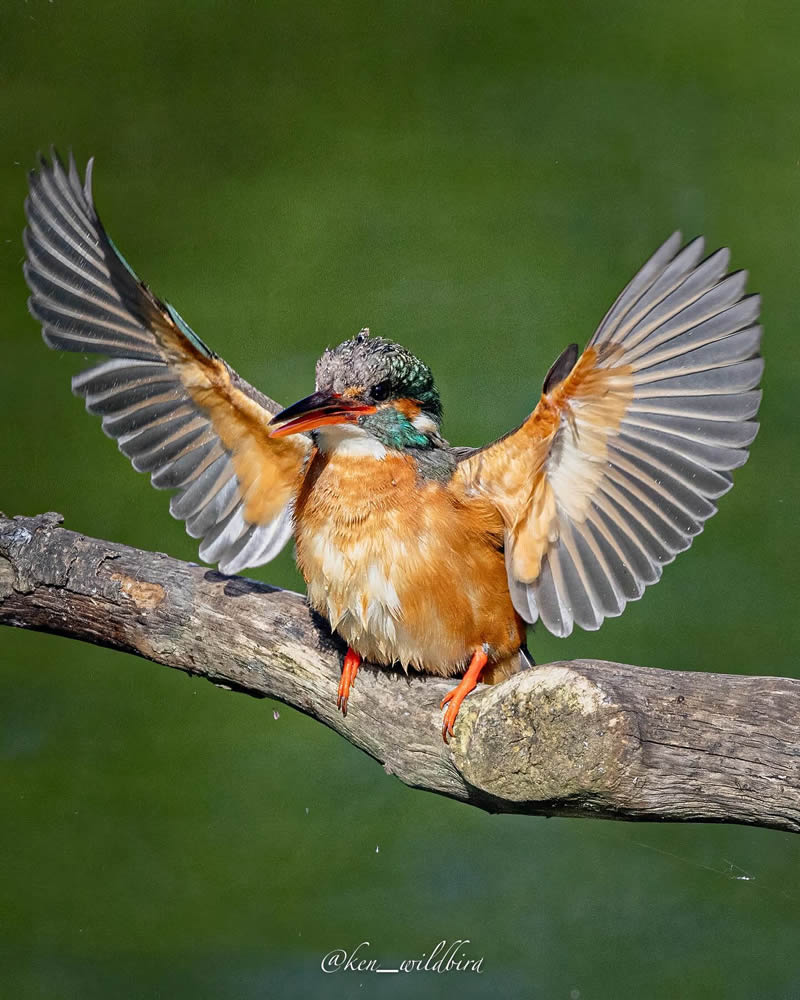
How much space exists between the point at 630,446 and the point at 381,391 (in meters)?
0.46

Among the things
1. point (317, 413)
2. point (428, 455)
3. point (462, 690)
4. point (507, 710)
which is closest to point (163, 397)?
point (317, 413)

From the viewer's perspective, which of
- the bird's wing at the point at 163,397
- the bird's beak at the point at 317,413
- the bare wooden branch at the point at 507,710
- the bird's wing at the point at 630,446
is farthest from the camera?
the bird's wing at the point at 163,397

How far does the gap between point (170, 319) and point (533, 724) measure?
1.06m

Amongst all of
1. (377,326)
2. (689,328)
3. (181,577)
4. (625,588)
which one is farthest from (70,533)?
(377,326)

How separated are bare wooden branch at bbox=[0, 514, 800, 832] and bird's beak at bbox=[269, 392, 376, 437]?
440mm

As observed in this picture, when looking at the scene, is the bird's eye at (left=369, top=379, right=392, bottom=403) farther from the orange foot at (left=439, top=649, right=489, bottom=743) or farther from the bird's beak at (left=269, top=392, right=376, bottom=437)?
the orange foot at (left=439, top=649, right=489, bottom=743)

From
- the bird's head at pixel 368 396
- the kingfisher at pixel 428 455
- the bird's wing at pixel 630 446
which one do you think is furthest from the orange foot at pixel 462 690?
the bird's head at pixel 368 396

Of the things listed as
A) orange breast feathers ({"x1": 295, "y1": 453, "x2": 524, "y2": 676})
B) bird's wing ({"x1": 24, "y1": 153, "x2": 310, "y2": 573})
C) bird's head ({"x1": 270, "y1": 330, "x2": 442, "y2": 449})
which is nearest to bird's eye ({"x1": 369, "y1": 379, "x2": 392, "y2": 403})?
bird's head ({"x1": 270, "y1": 330, "x2": 442, "y2": 449})

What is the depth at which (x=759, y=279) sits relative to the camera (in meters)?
5.89

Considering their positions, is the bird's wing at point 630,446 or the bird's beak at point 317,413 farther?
the bird's beak at point 317,413

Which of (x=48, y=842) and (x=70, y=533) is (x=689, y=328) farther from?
(x=48, y=842)

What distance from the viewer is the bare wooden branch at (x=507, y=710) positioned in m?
1.71

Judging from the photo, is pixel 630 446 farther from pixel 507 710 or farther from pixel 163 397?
pixel 163 397

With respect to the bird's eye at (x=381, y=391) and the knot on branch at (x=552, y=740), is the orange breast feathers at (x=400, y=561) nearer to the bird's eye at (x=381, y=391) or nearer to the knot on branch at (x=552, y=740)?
the bird's eye at (x=381, y=391)
